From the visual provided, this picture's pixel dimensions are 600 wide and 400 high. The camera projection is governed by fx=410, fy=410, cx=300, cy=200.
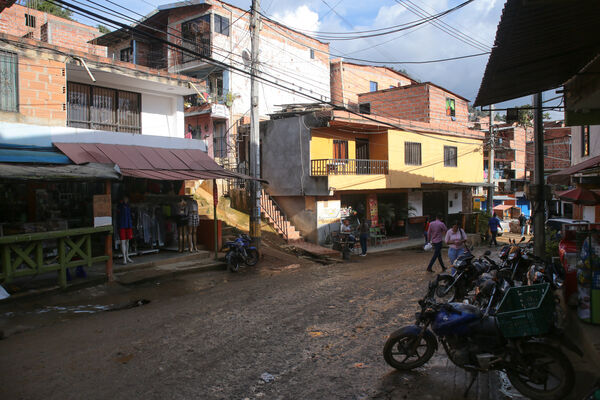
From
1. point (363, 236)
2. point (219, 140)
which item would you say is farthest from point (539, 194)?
point (219, 140)

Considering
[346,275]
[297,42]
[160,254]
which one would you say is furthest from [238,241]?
[297,42]

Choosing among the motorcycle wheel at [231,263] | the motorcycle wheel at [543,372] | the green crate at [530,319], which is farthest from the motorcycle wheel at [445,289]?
the motorcycle wheel at [231,263]

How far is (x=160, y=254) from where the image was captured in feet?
45.1

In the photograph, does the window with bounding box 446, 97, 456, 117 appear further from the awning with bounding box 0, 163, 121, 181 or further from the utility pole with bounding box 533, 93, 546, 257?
the awning with bounding box 0, 163, 121, 181

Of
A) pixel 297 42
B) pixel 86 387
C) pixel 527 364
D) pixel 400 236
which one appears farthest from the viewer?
pixel 297 42

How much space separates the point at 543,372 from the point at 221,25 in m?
26.1

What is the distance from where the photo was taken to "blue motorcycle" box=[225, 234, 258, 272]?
42.4 feet

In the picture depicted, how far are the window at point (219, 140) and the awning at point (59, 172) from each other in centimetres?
1497

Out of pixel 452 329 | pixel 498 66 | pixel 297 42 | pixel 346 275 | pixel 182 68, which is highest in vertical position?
pixel 297 42

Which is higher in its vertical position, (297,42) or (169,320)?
(297,42)

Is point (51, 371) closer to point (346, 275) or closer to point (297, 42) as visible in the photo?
point (346, 275)

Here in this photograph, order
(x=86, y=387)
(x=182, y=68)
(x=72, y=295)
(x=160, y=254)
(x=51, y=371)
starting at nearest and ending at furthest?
(x=86, y=387), (x=51, y=371), (x=72, y=295), (x=160, y=254), (x=182, y=68)

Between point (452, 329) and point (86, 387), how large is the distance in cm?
447

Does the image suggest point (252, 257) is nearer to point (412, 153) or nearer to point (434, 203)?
point (412, 153)
